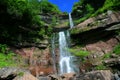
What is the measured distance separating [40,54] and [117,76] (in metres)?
10.5

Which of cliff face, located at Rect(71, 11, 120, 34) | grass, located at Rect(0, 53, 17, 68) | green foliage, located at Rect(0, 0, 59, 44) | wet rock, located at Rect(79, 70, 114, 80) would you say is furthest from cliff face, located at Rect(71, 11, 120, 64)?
grass, located at Rect(0, 53, 17, 68)

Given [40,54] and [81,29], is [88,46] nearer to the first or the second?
[81,29]

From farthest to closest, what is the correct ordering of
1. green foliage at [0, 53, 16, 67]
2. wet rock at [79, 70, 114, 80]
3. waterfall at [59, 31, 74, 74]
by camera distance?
waterfall at [59, 31, 74, 74] < green foliage at [0, 53, 16, 67] < wet rock at [79, 70, 114, 80]

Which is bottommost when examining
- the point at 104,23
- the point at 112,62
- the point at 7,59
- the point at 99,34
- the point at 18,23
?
the point at 112,62

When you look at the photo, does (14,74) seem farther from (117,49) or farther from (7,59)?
(117,49)

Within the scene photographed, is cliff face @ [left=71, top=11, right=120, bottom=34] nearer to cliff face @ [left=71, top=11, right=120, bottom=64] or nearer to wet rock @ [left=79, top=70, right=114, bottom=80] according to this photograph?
cliff face @ [left=71, top=11, right=120, bottom=64]

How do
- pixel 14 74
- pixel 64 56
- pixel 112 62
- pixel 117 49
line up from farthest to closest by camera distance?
pixel 64 56 < pixel 117 49 < pixel 112 62 < pixel 14 74

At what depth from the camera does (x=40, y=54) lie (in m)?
25.4

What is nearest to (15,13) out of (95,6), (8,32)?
(8,32)

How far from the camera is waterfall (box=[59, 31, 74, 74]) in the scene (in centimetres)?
2369

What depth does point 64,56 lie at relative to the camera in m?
25.3

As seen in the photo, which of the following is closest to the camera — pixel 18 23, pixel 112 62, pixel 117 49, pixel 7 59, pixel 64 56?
pixel 112 62

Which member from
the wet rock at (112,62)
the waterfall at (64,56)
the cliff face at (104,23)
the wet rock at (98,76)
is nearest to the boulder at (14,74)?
the wet rock at (98,76)

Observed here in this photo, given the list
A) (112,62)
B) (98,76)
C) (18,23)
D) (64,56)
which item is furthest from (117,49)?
(18,23)
